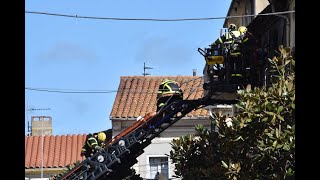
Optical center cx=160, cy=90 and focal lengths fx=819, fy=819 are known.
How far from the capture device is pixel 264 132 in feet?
48.7

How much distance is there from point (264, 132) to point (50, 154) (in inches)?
1260

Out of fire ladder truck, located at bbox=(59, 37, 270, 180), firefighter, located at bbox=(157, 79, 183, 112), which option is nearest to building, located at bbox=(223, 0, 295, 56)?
fire ladder truck, located at bbox=(59, 37, 270, 180)

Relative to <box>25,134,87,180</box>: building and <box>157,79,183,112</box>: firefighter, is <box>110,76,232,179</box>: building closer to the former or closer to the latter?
<box>25,134,87,180</box>: building

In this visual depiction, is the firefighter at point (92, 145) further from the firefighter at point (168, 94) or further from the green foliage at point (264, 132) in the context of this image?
the green foliage at point (264, 132)

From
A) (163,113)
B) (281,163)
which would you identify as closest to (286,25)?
(163,113)

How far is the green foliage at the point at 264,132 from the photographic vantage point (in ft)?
46.1

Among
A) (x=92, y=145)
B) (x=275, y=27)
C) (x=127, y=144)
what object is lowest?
(x=92, y=145)

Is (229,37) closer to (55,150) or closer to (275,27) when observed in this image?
(275,27)

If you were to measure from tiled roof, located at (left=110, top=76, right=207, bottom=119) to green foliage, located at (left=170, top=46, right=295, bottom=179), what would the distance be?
23557 millimetres

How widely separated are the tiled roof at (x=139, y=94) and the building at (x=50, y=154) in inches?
146

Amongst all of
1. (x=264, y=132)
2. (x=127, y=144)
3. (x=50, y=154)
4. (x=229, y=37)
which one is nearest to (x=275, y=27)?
(x=229, y=37)

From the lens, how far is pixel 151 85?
4466 centimetres

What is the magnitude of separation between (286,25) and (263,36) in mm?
4297
